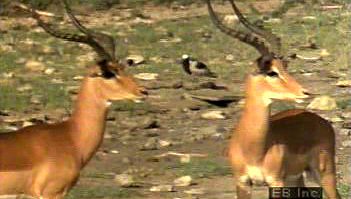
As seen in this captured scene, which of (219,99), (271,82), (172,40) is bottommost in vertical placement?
(172,40)

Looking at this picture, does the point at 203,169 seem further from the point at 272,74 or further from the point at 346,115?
the point at 346,115

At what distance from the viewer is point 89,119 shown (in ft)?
22.5

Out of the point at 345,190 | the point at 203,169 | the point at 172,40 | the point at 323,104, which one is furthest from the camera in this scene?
the point at 172,40

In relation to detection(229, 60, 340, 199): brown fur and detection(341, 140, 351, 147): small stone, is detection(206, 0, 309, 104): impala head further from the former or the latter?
detection(341, 140, 351, 147): small stone

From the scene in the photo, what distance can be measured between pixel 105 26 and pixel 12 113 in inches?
285

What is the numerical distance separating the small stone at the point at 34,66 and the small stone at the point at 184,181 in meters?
5.81

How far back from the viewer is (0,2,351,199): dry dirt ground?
8352mm

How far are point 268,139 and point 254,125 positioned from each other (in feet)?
0.36

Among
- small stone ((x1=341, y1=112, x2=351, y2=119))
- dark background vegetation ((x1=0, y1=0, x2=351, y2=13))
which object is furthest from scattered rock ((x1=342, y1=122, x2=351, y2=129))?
dark background vegetation ((x1=0, y1=0, x2=351, y2=13))

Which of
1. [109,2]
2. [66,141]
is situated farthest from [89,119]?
[109,2]

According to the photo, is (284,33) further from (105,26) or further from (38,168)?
(38,168)

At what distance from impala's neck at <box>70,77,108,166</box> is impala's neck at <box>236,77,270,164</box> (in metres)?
0.78

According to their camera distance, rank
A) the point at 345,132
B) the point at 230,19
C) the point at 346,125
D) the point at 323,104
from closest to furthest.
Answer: the point at 345,132 < the point at 346,125 < the point at 323,104 < the point at 230,19

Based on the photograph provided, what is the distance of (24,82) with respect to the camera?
12.8m
